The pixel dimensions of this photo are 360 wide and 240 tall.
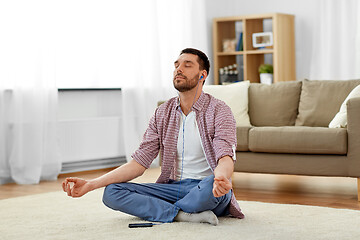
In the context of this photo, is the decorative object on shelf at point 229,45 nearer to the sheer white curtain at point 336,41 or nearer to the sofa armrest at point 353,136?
the sheer white curtain at point 336,41

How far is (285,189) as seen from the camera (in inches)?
160

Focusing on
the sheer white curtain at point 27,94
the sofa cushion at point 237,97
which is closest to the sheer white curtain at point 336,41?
the sofa cushion at point 237,97

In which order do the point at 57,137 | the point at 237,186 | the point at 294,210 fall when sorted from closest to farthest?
the point at 294,210
the point at 237,186
the point at 57,137

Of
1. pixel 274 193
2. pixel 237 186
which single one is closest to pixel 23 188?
pixel 237 186

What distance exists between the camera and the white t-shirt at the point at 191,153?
282 cm

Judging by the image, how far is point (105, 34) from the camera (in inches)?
217

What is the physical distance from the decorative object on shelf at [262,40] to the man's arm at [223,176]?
3.88m

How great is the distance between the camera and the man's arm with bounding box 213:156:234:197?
90.6 inches

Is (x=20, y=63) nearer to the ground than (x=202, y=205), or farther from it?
farther from it

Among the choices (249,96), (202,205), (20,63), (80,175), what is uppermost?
(20,63)

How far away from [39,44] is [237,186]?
1948mm

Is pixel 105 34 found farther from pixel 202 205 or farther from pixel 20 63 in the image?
pixel 202 205

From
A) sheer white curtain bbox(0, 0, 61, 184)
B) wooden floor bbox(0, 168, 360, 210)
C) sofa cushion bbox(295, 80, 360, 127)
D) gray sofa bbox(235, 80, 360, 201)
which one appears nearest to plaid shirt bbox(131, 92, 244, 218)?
wooden floor bbox(0, 168, 360, 210)

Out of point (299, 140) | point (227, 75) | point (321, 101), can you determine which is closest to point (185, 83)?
point (299, 140)
